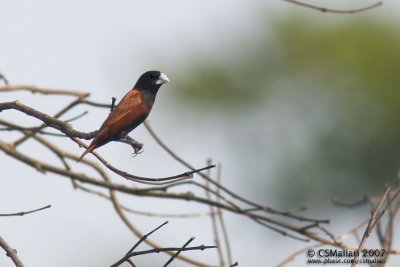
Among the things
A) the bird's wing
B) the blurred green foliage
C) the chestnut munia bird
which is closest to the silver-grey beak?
the chestnut munia bird

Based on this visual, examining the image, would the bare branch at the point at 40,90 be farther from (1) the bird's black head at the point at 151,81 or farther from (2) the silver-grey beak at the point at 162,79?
(2) the silver-grey beak at the point at 162,79

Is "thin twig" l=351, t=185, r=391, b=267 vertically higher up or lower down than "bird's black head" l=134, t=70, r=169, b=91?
lower down

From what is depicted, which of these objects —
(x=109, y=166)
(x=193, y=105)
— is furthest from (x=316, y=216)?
(x=109, y=166)

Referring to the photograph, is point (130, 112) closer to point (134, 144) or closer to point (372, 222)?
point (134, 144)

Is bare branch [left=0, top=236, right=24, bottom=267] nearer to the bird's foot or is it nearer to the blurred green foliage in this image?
the bird's foot

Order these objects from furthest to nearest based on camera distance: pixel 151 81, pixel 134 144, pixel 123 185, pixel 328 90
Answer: pixel 328 90, pixel 151 81, pixel 134 144, pixel 123 185

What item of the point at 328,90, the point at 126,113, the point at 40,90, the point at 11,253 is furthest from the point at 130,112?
the point at 328,90

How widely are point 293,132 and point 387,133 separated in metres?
2.52

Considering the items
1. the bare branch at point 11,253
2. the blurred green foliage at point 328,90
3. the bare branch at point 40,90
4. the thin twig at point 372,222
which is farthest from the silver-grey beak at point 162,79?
the blurred green foliage at point 328,90

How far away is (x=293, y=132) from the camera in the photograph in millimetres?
29109

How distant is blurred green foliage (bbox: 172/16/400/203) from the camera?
2858cm

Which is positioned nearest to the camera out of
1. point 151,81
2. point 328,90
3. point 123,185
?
point 123,185

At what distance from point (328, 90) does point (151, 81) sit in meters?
24.2

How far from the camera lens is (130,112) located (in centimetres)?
503
